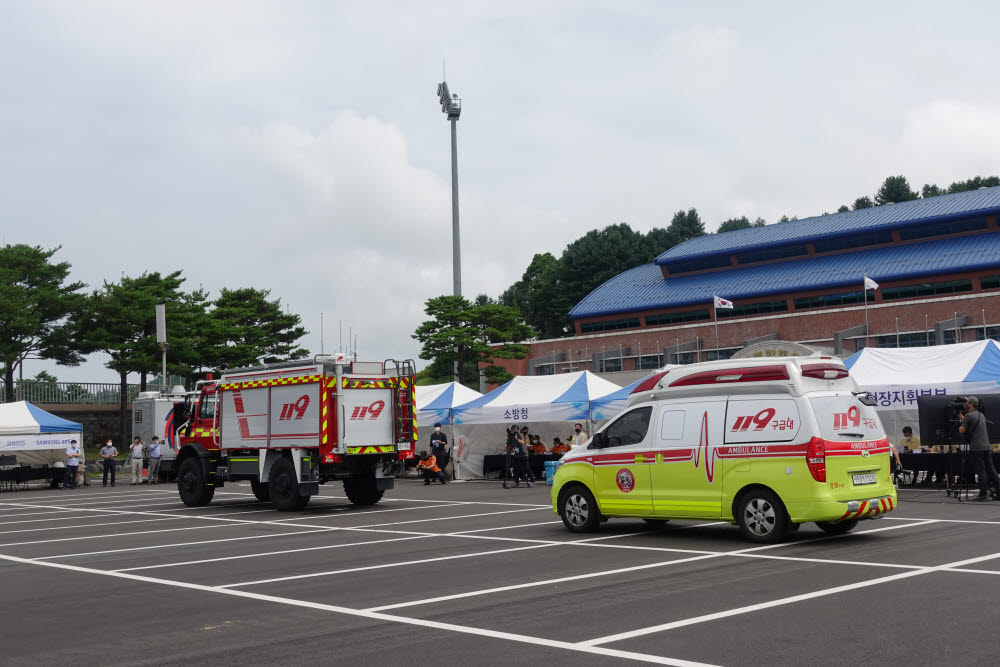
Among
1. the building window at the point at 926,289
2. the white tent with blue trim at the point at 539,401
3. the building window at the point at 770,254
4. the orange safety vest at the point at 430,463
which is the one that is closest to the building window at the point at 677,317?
the building window at the point at 770,254

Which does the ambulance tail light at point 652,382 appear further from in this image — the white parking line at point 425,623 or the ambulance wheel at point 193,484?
the ambulance wheel at point 193,484

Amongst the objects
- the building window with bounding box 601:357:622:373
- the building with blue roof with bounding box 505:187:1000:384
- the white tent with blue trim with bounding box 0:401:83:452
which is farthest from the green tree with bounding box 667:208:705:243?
the white tent with blue trim with bounding box 0:401:83:452

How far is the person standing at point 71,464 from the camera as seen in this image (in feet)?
118

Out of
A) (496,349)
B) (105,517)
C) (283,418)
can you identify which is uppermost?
(496,349)

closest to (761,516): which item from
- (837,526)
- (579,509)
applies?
(837,526)

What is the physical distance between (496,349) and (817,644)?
53.4m

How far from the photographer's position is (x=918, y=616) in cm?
780

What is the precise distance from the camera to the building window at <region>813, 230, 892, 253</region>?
6644cm

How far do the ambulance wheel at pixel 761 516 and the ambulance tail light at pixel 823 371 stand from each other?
1612mm

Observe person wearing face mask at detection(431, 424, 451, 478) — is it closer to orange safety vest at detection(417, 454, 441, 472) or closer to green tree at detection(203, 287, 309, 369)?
orange safety vest at detection(417, 454, 441, 472)

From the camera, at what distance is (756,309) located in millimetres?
68062

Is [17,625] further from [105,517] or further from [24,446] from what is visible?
[24,446]

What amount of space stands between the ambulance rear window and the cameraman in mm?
6216

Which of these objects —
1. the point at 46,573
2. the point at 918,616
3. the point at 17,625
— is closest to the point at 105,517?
the point at 46,573
